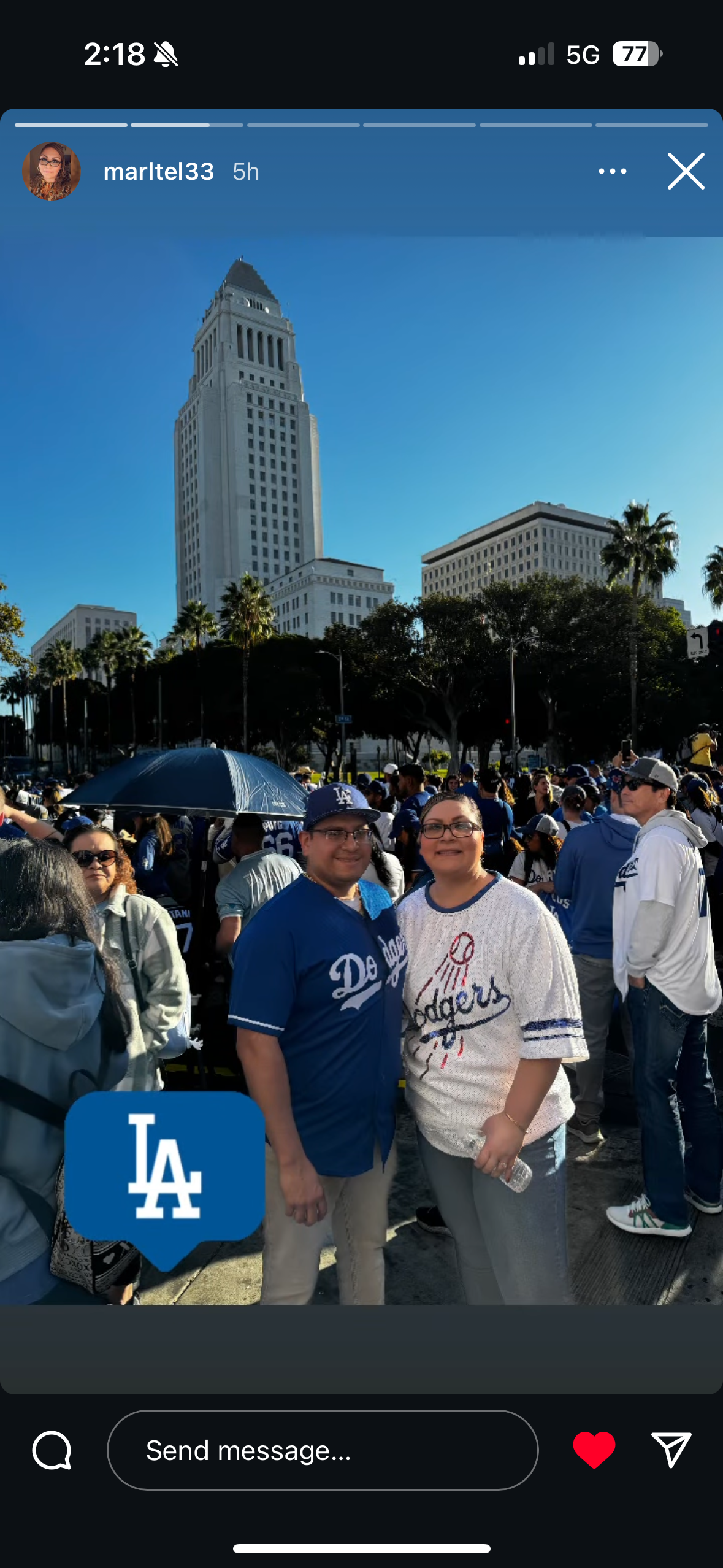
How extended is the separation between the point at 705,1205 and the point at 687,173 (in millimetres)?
3816

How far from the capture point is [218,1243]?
1.29 metres

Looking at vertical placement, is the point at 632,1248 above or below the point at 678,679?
below

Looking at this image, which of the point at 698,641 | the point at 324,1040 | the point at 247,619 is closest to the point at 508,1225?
the point at 324,1040

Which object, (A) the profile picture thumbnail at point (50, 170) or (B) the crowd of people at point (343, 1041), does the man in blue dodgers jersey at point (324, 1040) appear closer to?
(B) the crowd of people at point (343, 1041)

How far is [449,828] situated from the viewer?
6.68 ft

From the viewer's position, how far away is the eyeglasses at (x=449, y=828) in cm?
203

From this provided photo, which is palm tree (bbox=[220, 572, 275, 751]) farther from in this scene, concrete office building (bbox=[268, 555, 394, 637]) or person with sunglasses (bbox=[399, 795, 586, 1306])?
person with sunglasses (bbox=[399, 795, 586, 1306])
